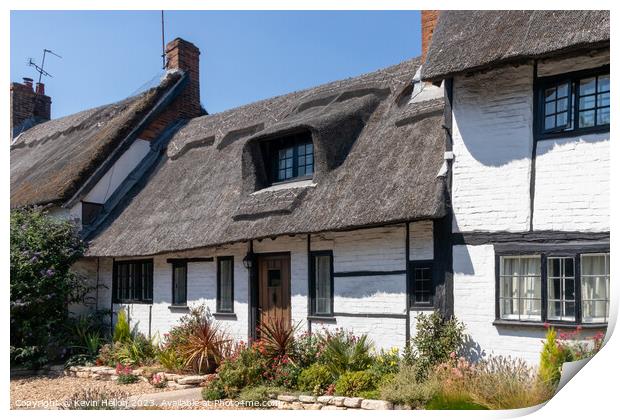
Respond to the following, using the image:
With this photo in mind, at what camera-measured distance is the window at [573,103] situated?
875 cm

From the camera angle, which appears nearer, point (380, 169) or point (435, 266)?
point (435, 266)

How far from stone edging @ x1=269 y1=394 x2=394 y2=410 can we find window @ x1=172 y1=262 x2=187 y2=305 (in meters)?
5.44

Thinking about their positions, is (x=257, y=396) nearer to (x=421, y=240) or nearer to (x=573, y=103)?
(x=421, y=240)

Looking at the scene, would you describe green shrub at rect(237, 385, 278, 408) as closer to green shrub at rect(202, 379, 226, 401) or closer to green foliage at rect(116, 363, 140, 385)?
green shrub at rect(202, 379, 226, 401)

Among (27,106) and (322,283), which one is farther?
(27,106)

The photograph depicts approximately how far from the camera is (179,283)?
14836 mm

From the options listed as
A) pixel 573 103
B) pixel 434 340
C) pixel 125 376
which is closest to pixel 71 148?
pixel 125 376

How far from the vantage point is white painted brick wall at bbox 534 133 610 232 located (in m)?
8.51

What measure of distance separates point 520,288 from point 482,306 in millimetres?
587

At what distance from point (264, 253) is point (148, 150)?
23.6ft

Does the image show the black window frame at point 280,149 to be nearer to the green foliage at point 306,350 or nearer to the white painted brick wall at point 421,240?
the white painted brick wall at point 421,240
